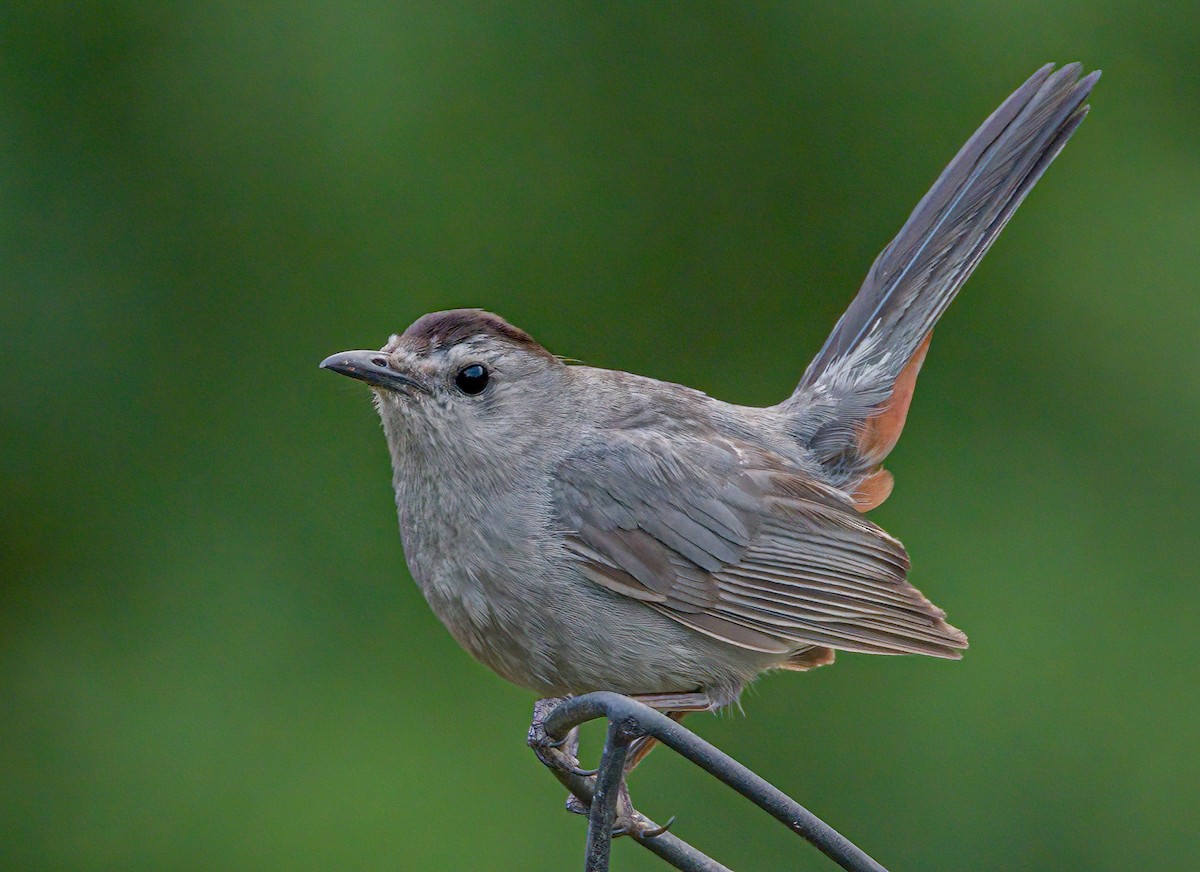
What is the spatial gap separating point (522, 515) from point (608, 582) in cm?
20

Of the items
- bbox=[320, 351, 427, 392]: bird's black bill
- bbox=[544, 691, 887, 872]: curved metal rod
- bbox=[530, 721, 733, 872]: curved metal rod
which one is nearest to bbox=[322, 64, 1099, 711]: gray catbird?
bbox=[320, 351, 427, 392]: bird's black bill

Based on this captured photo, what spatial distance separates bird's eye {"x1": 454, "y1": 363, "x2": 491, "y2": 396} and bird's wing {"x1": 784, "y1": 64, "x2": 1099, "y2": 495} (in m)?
0.83

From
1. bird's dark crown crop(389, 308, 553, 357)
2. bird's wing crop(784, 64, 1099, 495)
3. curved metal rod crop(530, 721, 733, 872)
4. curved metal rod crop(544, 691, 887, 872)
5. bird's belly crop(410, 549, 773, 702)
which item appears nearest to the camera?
curved metal rod crop(544, 691, 887, 872)

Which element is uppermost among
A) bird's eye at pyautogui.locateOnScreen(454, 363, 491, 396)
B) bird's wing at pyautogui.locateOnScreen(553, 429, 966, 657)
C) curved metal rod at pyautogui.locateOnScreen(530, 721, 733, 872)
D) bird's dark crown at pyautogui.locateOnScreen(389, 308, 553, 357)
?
bird's dark crown at pyautogui.locateOnScreen(389, 308, 553, 357)

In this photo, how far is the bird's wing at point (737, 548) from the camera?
2420 millimetres

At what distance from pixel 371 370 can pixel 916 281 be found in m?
1.33

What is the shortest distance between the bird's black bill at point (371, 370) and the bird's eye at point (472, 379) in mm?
94

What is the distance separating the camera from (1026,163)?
2814mm

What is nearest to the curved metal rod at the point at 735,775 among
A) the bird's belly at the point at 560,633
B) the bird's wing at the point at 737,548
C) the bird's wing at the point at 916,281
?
the bird's belly at the point at 560,633

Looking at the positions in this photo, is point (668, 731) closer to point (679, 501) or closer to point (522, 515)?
point (522, 515)

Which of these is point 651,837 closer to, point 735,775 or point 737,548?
point 735,775

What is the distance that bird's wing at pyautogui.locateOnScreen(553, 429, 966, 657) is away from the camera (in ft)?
7.94

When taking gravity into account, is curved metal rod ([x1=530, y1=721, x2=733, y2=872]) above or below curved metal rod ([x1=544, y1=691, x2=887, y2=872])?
below

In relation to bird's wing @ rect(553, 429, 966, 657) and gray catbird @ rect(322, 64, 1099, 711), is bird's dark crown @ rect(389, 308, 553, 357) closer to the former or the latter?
gray catbird @ rect(322, 64, 1099, 711)
